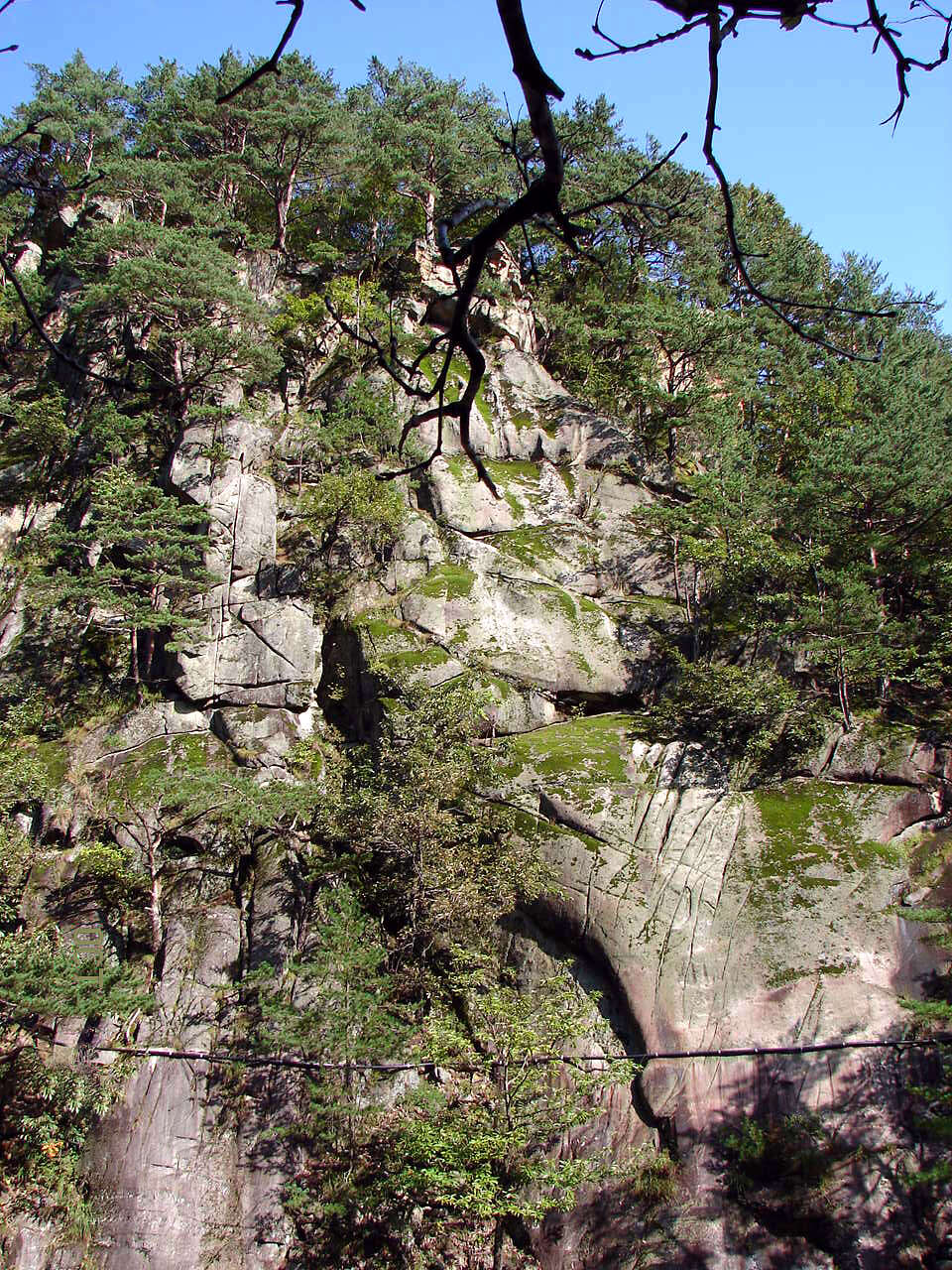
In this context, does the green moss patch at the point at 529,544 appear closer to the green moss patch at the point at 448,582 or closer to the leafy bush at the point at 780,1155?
the green moss patch at the point at 448,582

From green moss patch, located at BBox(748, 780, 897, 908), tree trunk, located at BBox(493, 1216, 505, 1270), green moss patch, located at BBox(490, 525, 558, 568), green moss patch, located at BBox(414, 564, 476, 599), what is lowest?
tree trunk, located at BBox(493, 1216, 505, 1270)

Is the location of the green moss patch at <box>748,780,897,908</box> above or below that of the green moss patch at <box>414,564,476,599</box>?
below

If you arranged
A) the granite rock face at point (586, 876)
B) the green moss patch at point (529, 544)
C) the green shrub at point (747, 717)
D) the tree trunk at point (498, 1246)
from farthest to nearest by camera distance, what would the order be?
the green moss patch at point (529, 544), the green shrub at point (747, 717), the granite rock face at point (586, 876), the tree trunk at point (498, 1246)

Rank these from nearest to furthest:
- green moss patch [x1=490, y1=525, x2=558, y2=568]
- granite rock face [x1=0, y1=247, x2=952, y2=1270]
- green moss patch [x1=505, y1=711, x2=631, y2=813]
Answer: granite rock face [x1=0, y1=247, x2=952, y2=1270] → green moss patch [x1=505, y1=711, x2=631, y2=813] → green moss patch [x1=490, y1=525, x2=558, y2=568]

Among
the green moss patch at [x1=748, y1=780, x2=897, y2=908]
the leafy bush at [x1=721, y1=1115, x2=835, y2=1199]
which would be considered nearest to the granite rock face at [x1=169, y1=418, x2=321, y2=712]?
the green moss patch at [x1=748, y1=780, x2=897, y2=908]

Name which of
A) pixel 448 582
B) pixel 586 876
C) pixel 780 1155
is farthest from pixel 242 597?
pixel 780 1155

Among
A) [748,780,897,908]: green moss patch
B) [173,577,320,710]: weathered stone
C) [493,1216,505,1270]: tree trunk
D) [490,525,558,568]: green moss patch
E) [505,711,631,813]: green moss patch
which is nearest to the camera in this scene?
[493,1216,505,1270]: tree trunk

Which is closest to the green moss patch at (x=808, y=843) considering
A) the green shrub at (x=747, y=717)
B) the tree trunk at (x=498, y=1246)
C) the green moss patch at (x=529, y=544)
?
the green shrub at (x=747, y=717)

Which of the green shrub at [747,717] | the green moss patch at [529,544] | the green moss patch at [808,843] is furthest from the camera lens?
the green moss patch at [529,544]

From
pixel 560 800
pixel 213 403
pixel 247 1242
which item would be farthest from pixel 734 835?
pixel 213 403

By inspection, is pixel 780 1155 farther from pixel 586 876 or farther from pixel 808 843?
pixel 808 843

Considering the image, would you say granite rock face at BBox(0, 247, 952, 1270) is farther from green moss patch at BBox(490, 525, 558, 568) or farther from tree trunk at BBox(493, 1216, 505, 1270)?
tree trunk at BBox(493, 1216, 505, 1270)

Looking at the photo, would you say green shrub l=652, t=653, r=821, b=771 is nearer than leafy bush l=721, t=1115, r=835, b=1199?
No

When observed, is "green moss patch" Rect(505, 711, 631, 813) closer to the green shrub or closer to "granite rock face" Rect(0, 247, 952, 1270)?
"granite rock face" Rect(0, 247, 952, 1270)
